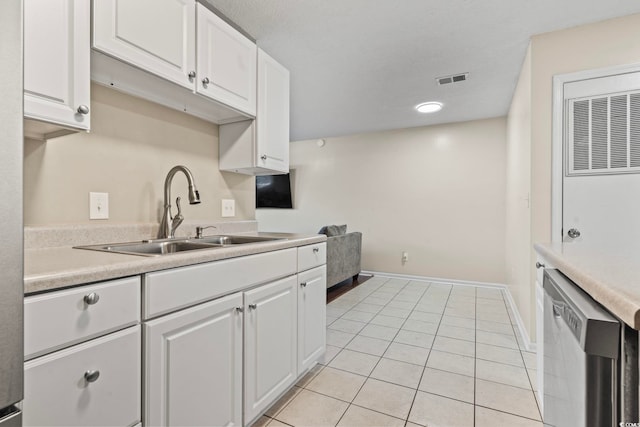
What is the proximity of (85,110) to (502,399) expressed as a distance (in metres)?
2.50

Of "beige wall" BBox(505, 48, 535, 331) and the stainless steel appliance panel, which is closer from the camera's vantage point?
the stainless steel appliance panel

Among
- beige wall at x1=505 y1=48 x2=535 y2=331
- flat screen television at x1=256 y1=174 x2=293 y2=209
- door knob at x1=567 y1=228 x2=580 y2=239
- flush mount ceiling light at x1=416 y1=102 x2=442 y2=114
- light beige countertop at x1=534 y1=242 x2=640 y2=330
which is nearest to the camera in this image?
light beige countertop at x1=534 y1=242 x2=640 y2=330

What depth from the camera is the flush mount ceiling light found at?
143 inches

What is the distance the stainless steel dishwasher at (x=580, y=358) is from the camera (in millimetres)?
581

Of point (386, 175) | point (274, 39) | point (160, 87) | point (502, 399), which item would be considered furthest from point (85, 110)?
point (386, 175)

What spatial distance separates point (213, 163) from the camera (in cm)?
217

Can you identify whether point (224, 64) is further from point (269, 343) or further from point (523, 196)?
point (523, 196)

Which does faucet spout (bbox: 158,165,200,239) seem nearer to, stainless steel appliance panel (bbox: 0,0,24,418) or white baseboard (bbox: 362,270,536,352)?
stainless steel appliance panel (bbox: 0,0,24,418)

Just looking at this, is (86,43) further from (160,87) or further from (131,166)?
(131,166)

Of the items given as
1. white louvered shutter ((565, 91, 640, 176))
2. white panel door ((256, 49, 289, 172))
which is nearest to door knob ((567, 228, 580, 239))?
white louvered shutter ((565, 91, 640, 176))

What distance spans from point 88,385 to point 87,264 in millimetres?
325

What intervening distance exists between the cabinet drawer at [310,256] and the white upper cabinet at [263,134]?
663 millimetres

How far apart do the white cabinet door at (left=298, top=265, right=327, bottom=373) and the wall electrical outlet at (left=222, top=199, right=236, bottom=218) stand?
79 centimetres

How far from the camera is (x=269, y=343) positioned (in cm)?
152
